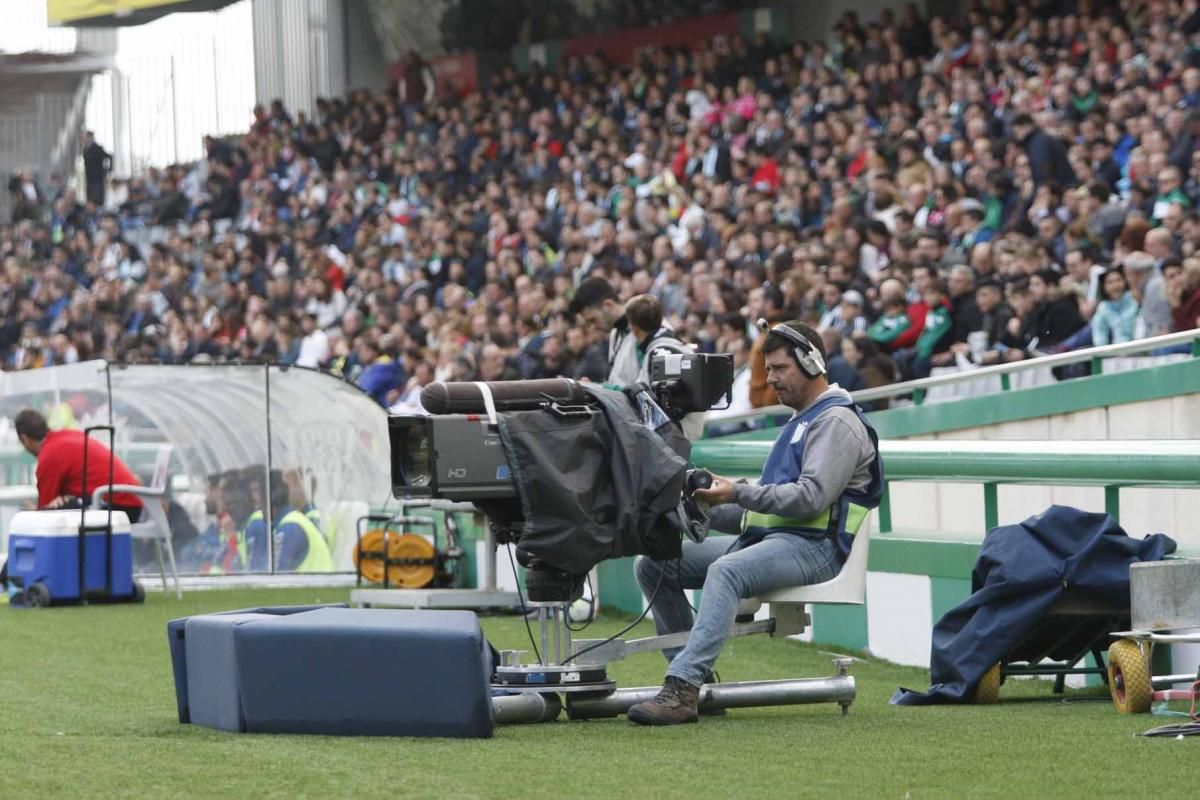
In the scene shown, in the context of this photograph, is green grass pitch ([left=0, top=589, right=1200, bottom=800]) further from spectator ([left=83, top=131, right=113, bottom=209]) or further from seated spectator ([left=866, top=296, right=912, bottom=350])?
spectator ([left=83, top=131, right=113, bottom=209])

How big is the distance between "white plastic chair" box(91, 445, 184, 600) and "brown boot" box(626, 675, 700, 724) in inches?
307

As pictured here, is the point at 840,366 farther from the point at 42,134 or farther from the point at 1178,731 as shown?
the point at 42,134

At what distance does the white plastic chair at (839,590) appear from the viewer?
23.3ft

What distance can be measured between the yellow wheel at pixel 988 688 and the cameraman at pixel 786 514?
78 cm

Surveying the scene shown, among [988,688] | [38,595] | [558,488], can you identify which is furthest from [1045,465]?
[38,595]

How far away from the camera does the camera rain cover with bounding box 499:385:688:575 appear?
671cm

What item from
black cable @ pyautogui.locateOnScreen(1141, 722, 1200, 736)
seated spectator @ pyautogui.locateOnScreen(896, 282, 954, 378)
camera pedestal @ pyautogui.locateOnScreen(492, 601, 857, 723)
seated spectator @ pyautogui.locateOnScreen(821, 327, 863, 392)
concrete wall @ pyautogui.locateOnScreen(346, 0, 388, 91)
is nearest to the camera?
black cable @ pyautogui.locateOnScreen(1141, 722, 1200, 736)

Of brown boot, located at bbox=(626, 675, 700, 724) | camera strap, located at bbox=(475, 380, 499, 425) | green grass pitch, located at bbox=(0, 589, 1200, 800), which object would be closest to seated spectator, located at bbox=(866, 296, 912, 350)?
green grass pitch, located at bbox=(0, 589, 1200, 800)

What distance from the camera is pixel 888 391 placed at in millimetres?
12211

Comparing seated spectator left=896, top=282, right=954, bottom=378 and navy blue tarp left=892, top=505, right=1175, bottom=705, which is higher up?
seated spectator left=896, top=282, right=954, bottom=378

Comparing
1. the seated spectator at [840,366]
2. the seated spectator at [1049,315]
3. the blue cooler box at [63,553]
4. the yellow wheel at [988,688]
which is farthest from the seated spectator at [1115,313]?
the blue cooler box at [63,553]

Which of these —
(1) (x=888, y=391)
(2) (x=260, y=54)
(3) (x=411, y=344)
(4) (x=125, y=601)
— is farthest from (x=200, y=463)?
(2) (x=260, y=54)

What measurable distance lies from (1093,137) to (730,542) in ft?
30.0

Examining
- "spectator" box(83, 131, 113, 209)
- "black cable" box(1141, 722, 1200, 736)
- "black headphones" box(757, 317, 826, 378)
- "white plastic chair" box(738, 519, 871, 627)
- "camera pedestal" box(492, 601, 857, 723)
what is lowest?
"black cable" box(1141, 722, 1200, 736)
